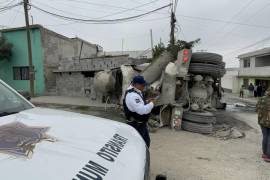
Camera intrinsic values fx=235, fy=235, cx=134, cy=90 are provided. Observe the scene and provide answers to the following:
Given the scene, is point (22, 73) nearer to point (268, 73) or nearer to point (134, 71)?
point (134, 71)

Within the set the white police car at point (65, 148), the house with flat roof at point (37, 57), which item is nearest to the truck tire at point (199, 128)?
the white police car at point (65, 148)

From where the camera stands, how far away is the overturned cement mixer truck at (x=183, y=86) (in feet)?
22.7

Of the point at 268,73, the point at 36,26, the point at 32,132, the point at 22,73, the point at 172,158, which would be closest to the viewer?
the point at 32,132

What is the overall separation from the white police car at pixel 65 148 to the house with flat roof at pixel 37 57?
674 inches

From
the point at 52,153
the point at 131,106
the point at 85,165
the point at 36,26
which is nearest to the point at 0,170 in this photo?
the point at 52,153

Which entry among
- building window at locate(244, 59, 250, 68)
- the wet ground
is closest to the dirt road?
the wet ground

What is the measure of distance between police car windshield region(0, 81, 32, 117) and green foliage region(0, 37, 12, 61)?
1806 cm

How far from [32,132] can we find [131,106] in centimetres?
235

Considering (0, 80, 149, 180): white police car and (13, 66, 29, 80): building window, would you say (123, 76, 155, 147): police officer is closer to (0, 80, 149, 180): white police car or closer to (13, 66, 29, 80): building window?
(0, 80, 149, 180): white police car

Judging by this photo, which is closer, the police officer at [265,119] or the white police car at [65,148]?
the white police car at [65,148]

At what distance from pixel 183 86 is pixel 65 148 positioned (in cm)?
625

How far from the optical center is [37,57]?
725 inches

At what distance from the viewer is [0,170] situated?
3.82ft

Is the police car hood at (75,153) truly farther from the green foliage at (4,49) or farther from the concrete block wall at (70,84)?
the green foliage at (4,49)
